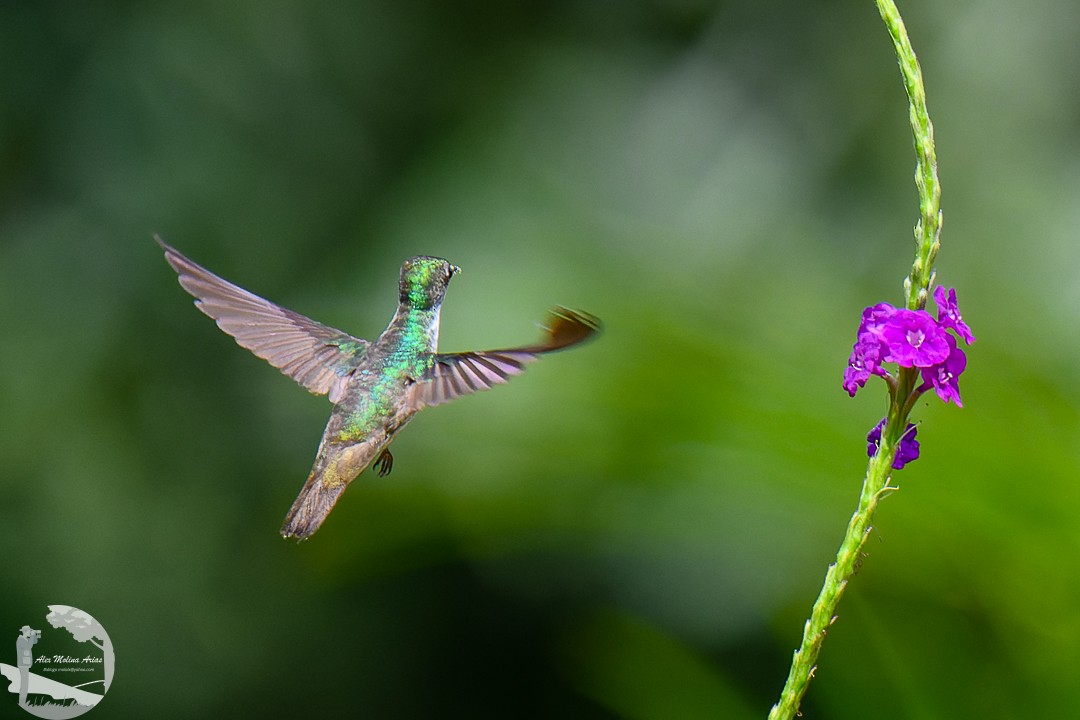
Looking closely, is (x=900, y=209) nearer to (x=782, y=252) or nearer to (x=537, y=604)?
(x=782, y=252)

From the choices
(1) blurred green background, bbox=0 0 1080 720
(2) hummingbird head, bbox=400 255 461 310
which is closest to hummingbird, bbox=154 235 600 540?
(2) hummingbird head, bbox=400 255 461 310

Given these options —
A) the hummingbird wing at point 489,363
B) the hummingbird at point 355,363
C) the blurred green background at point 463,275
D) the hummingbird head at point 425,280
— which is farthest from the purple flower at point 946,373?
the blurred green background at point 463,275

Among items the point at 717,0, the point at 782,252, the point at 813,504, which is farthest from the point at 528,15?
the point at 813,504

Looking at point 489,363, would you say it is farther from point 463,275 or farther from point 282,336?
point 463,275

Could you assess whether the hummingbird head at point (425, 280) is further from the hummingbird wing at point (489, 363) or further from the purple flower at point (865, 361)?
the purple flower at point (865, 361)

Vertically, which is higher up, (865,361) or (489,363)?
(865,361)

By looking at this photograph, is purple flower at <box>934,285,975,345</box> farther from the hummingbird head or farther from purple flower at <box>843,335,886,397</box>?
the hummingbird head

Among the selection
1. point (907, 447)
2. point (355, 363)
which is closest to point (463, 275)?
point (355, 363)
